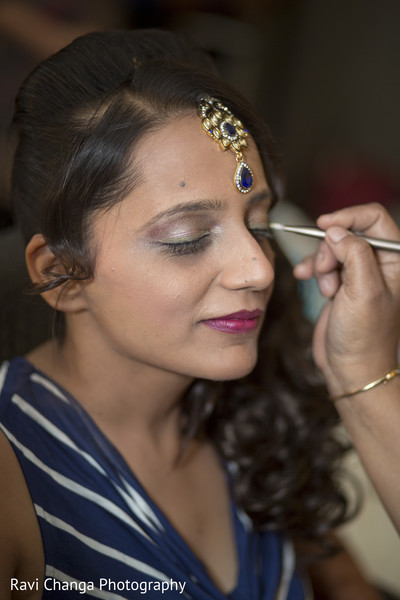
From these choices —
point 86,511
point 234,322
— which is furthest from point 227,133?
point 86,511

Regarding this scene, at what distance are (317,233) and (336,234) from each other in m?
0.03

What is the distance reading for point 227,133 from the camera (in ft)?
3.14

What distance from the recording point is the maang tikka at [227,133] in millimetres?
947

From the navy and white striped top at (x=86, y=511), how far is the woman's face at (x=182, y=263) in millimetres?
162

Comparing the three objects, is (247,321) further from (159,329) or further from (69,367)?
(69,367)

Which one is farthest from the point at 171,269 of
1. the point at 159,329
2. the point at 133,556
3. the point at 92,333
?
the point at 133,556

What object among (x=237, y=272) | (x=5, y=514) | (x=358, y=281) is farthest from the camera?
(x=358, y=281)

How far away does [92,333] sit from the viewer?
3.38 feet

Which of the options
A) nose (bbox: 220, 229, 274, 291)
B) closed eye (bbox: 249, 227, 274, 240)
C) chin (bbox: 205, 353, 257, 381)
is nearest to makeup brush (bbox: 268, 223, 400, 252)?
closed eye (bbox: 249, 227, 274, 240)

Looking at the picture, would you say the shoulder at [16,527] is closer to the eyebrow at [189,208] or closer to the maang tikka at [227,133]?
the eyebrow at [189,208]

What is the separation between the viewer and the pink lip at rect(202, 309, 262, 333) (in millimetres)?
964

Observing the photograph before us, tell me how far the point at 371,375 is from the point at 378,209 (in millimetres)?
295

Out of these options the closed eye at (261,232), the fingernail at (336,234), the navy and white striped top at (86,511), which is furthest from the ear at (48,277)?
the fingernail at (336,234)

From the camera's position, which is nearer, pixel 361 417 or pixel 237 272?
pixel 237 272
